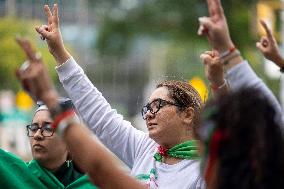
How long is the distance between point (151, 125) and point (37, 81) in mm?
1883

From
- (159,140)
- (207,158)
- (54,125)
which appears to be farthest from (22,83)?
(159,140)

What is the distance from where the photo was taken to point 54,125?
3494 mm

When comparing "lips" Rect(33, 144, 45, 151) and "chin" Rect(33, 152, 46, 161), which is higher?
"lips" Rect(33, 144, 45, 151)

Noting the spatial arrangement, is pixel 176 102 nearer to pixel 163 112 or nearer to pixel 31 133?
pixel 163 112

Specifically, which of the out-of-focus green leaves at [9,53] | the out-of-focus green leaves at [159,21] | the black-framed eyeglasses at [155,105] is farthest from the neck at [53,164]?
the out-of-focus green leaves at [9,53]

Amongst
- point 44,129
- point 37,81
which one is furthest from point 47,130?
point 37,81

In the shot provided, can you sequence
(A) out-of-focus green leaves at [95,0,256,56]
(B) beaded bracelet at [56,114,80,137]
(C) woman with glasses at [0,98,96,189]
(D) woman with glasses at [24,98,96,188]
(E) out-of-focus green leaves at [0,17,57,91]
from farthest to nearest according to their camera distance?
(E) out-of-focus green leaves at [0,17,57,91] → (A) out-of-focus green leaves at [95,0,256,56] → (D) woman with glasses at [24,98,96,188] → (C) woman with glasses at [0,98,96,189] → (B) beaded bracelet at [56,114,80,137]

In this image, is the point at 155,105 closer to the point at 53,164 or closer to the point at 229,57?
the point at 53,164

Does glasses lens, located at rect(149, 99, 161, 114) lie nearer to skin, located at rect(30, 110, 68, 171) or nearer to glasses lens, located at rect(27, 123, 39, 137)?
skin, located at rect(30, 110, 68, 171)

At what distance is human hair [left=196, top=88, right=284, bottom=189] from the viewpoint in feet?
10.5

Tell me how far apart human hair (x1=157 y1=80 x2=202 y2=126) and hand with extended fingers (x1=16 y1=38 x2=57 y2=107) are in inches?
77.3

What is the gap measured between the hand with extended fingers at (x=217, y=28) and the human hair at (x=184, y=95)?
162cm

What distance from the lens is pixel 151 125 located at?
17.4 feet

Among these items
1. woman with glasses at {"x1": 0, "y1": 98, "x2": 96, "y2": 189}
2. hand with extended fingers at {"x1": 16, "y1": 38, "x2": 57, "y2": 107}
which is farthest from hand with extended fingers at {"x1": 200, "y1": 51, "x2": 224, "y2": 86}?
woman with glasses at {"x1": 0, "y1": 98, "x2": 96, "y2": 189}
